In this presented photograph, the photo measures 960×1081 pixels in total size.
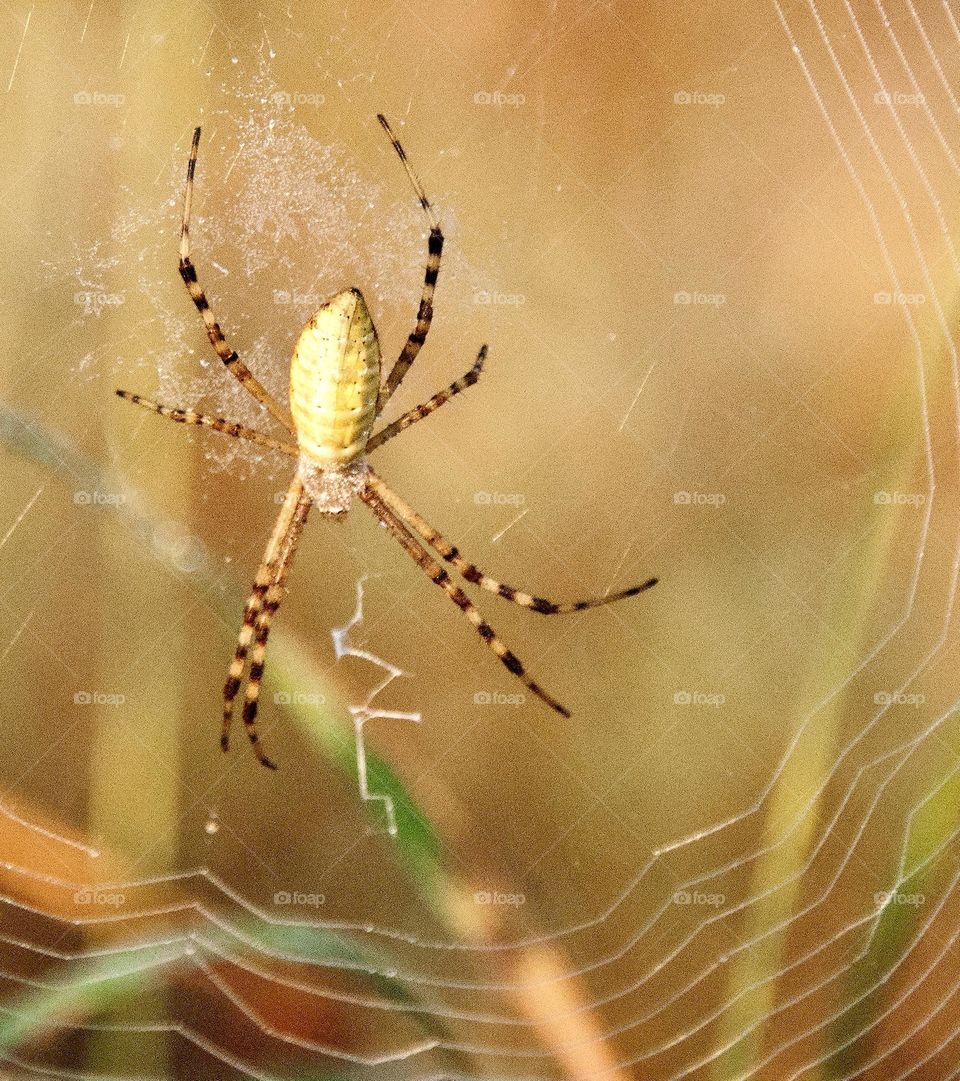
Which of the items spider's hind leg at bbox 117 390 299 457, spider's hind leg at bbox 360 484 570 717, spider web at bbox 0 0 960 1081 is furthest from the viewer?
spider web at bbox 0 0 960 1081

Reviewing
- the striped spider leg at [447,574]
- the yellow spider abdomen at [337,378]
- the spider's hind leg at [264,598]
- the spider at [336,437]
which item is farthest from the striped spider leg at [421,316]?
the spider's hind leg at [264,598]

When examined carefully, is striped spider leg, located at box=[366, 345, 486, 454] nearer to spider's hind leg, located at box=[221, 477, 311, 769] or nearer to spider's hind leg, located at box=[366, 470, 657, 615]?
spider's hind leg, located at box=[366, 470, 657, 615]

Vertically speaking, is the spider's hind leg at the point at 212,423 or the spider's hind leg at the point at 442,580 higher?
the spider's hind leg at the point at 212,423

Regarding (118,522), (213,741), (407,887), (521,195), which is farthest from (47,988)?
(521,195)

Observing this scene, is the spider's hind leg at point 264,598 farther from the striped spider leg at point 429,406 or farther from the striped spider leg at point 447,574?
the striped spider leg at point 429,406

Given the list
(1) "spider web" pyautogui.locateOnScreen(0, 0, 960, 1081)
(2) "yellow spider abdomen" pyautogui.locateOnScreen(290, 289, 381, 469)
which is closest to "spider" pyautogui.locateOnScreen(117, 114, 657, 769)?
(2) "yellow spider abdomen" pyautogui.locateOnScreen(290, 289, 381, 469)

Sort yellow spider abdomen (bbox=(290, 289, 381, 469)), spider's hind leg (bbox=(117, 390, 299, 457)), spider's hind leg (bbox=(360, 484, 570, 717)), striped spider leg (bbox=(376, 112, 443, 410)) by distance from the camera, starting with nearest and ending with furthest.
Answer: yellow spider abdomen (bbox=(290, 289, 381, 469)), striped spider leg (bbox=(376, 112, 443, 410)), spider's hind leg (bbox=(117, 390, 299, 457)), spider's hind leg (bbox=(360, 484, 570, 717))

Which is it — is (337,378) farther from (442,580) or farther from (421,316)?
(442,580)
